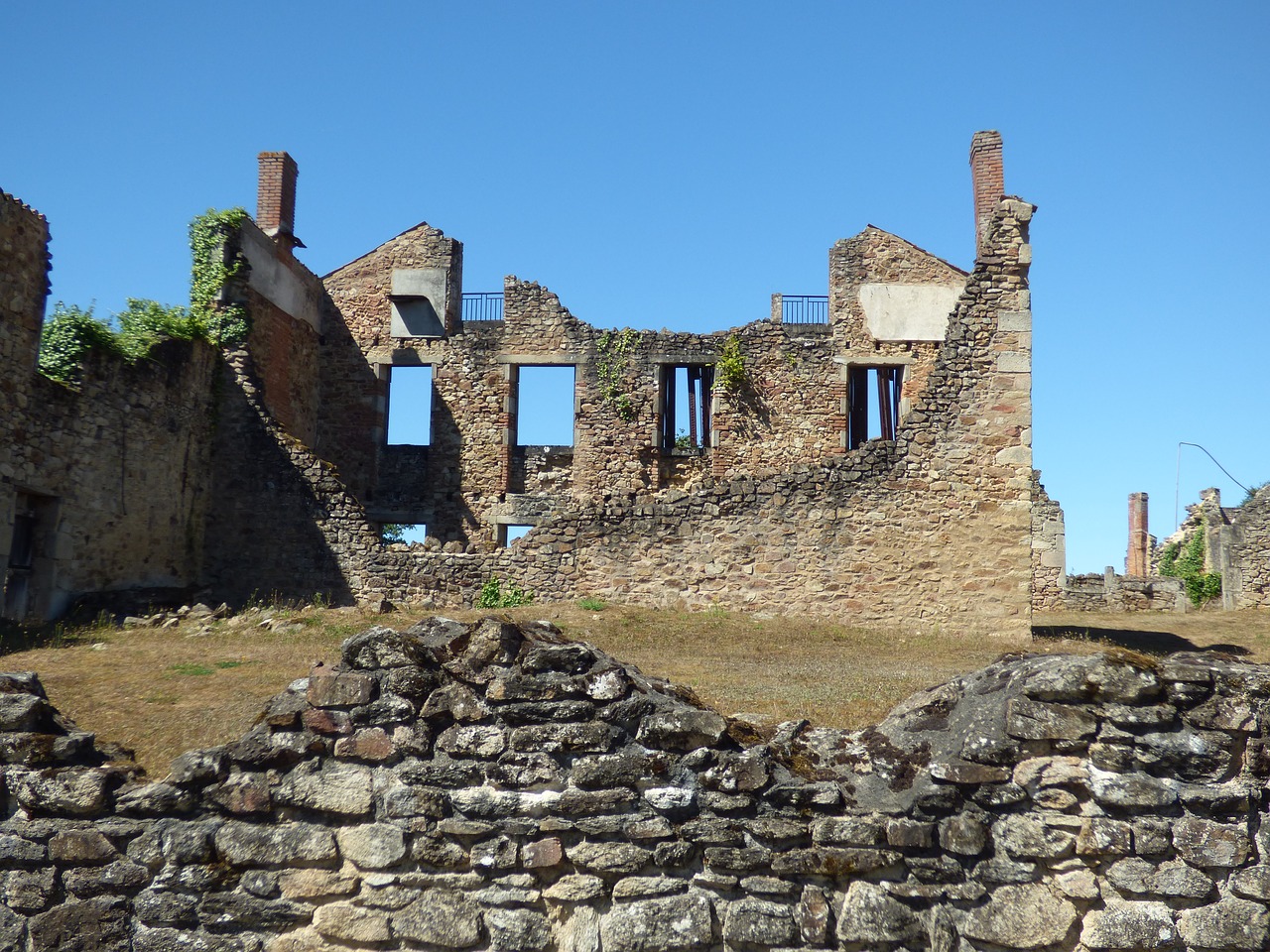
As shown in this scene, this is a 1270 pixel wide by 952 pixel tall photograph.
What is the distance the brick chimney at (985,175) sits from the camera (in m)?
17.7

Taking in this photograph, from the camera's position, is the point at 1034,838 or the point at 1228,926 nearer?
the point at 1228,926

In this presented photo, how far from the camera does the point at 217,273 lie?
15.8 metres

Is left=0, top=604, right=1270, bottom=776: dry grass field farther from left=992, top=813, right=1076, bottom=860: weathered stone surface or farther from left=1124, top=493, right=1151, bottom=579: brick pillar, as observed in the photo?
left=1124, top=493, right=1151, bottom=579: brick pillar

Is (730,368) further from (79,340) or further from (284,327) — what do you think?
(79,340)

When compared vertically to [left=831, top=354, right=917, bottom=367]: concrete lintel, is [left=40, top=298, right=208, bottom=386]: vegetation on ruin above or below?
below

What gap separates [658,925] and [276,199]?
650 inches

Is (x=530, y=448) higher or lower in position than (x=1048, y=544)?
higher

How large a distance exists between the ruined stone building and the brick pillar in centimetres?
1072

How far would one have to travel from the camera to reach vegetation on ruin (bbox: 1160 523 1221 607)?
21.0 m

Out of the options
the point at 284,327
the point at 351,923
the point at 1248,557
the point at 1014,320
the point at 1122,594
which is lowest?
the point at 351,923

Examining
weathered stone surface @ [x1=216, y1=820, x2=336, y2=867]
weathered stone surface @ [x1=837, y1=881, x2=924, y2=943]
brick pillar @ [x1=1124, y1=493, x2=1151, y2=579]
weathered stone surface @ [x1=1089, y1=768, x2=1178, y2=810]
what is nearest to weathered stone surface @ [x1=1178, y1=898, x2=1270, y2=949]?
weathered stone surface @ [x1=1089, y1=768, x2=1178, y2=810]

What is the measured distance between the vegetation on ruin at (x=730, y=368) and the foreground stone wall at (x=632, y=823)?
1450 cm

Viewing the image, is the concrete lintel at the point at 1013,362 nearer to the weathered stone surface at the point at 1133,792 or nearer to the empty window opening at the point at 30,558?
A: the weathered stone surface at the point at 1133,792

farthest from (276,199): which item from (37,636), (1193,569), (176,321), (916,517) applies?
(1193,569)
